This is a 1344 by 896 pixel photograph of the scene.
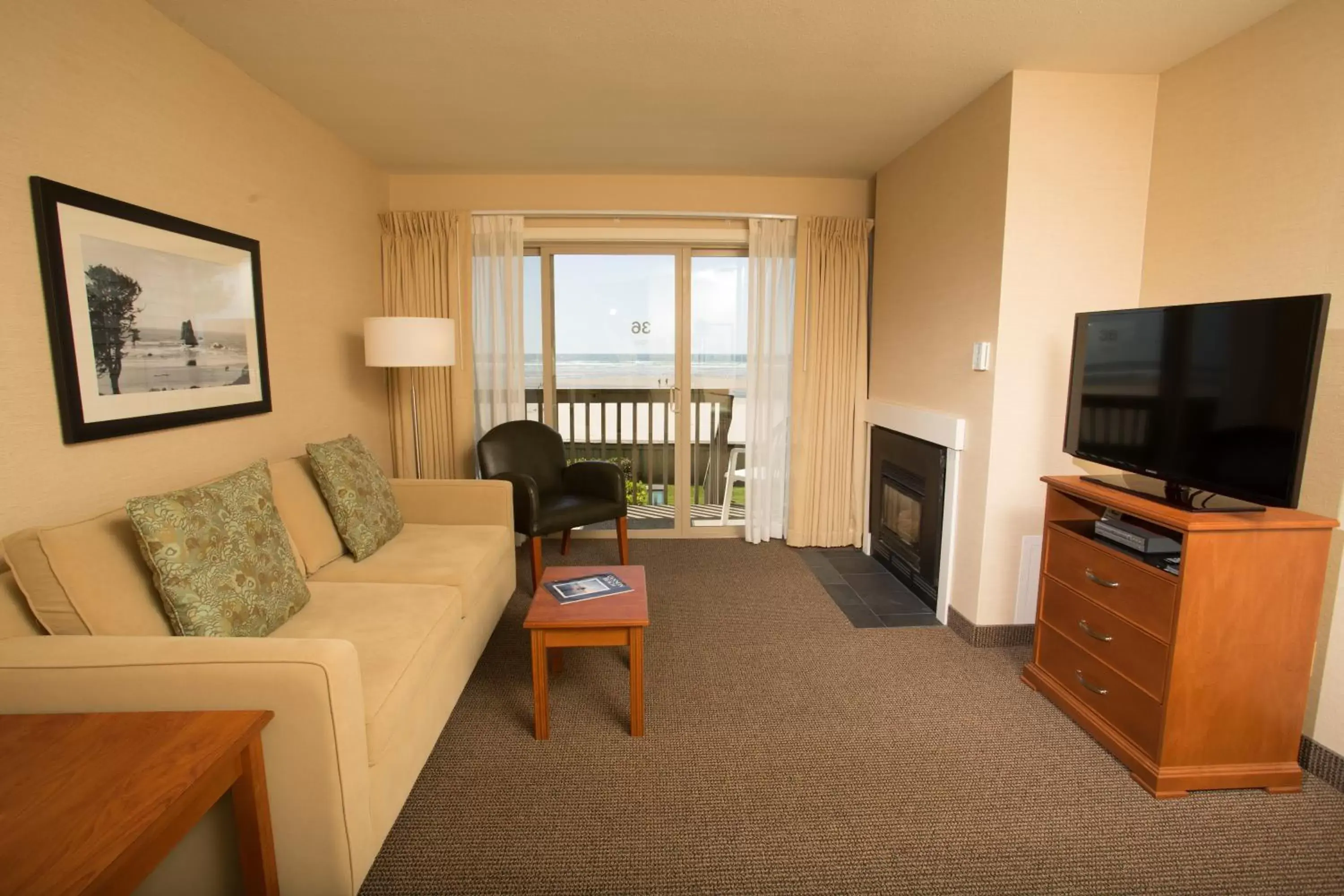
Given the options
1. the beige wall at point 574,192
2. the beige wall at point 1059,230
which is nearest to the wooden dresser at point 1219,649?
the beige wall at point 1059,230

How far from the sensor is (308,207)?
10.5 ft

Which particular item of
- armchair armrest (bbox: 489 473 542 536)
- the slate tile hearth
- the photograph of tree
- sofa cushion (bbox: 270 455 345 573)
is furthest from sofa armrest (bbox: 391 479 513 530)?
the slate tile hearth

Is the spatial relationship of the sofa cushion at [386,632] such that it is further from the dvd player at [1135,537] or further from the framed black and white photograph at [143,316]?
the dvd player at [1135,537]

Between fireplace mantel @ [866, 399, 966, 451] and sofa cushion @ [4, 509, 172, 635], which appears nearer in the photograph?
sofa cushion @ [4, 509, 172, 635]

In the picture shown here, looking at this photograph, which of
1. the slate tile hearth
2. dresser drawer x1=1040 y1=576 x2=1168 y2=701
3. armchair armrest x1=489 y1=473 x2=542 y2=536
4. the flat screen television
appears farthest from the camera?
armchair armrest x1=489 y1=473 x2=542 y2=536

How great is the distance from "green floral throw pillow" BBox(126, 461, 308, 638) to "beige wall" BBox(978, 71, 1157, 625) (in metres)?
2.83

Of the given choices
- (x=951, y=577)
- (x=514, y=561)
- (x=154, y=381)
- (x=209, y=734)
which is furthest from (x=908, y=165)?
(x=209, y=734)

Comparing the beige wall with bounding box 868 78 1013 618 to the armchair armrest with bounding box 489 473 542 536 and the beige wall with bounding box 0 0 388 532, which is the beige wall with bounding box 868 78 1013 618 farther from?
the beige wall with bounding box 0 0 388 532

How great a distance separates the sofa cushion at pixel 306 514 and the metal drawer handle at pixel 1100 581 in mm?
2927

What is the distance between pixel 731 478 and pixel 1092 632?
2.64m

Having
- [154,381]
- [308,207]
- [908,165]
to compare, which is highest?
[908,165]

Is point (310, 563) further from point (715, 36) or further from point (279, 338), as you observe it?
point (715, 36)

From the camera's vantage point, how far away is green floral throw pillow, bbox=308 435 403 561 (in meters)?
2.66

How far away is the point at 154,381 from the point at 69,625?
98 cm
